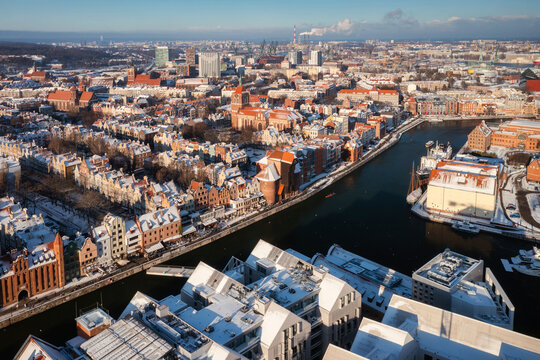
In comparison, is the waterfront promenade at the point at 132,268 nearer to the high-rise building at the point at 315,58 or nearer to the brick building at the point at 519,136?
the brick building at the point at 519,136

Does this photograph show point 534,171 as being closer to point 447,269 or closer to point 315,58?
point 447,269

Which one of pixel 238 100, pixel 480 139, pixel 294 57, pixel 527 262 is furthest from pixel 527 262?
pixel 294 57

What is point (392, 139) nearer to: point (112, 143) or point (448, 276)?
point (112, 143)

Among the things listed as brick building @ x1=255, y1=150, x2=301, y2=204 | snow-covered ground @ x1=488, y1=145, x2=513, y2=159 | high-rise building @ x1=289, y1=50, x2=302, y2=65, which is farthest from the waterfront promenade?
high-rise building @ x1=289, y1=50, x2=302, y2=65

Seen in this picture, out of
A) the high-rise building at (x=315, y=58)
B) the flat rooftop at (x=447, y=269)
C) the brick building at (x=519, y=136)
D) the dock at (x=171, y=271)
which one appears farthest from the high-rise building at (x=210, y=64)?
the flat rooftop at (x=447, y=269)

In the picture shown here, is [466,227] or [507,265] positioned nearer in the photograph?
[507,265]
